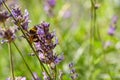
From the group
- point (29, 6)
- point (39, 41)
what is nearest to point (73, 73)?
point (39, 41)

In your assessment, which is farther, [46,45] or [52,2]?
[52,2]

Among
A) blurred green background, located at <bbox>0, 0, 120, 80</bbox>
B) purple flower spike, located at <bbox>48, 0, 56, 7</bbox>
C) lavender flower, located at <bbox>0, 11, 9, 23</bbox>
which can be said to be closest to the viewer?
lavender flower, located at <bbox>0, 11, 9, 23</bbox>

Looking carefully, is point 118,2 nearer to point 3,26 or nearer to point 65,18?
point 65,18

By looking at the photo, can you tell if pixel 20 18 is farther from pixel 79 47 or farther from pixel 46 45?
pixel 79 47

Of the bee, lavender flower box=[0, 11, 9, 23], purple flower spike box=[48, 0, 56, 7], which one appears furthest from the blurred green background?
lavender flower box=[0, 11, 9, 23]

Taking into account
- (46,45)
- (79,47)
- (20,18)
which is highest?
(79,47)

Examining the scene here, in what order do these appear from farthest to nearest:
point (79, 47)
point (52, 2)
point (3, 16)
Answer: point (79, 47) < point (52, 2) < point (3, 16)

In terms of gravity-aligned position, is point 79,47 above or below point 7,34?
above

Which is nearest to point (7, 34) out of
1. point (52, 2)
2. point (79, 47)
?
point (52, 2)

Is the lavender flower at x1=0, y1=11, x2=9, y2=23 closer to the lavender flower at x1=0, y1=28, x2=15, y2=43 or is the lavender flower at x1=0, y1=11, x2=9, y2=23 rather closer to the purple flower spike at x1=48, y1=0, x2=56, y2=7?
the lavender flower at x1=0, y1=28, x2=15, y2=43
